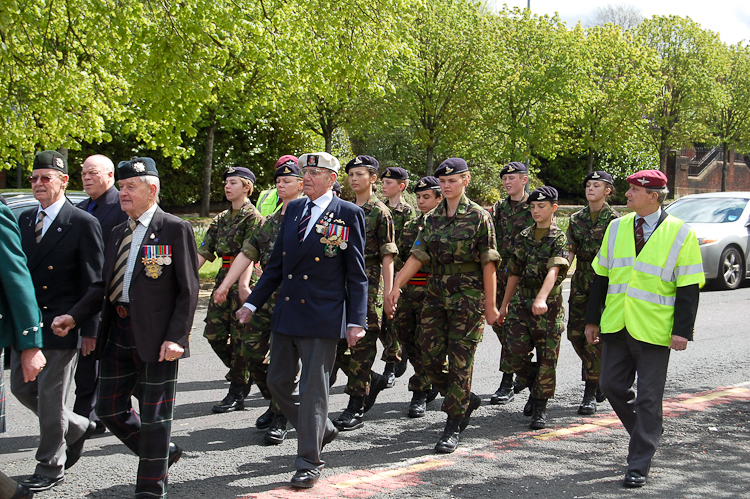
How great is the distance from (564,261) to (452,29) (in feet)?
66.5

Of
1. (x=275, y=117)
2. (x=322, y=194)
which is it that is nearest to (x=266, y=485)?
(x=322, y=194)

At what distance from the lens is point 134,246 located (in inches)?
178

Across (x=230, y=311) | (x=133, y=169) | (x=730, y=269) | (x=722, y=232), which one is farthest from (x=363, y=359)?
(x=730, y=269)

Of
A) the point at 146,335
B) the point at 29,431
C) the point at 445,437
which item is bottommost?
the point at 29,431

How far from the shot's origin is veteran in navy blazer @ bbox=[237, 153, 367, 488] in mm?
4883

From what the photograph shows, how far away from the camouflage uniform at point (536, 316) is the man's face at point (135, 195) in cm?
336

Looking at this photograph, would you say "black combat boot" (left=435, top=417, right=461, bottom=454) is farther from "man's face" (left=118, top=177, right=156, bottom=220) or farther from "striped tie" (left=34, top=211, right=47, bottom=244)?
"striped tie" (left=34, top=211, right=47, bottom=244)

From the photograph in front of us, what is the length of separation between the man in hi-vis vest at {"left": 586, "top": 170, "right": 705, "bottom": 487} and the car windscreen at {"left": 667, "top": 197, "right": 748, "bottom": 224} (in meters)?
11.4

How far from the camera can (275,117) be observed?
84.8ft

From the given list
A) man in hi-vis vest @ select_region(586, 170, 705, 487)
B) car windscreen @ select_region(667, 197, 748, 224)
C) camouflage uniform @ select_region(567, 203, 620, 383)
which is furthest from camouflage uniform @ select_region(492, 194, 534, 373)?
car windscreen @ select_region(667, 197, 748, 224)

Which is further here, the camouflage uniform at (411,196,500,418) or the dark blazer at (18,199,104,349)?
the camouflage uniform at (411,196,500,418)

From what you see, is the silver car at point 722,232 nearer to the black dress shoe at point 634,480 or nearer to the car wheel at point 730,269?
the car wheel at point 730,269

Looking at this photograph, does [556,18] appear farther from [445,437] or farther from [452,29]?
[445,437]

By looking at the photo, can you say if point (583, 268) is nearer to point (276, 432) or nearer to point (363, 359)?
point (363, 359)
